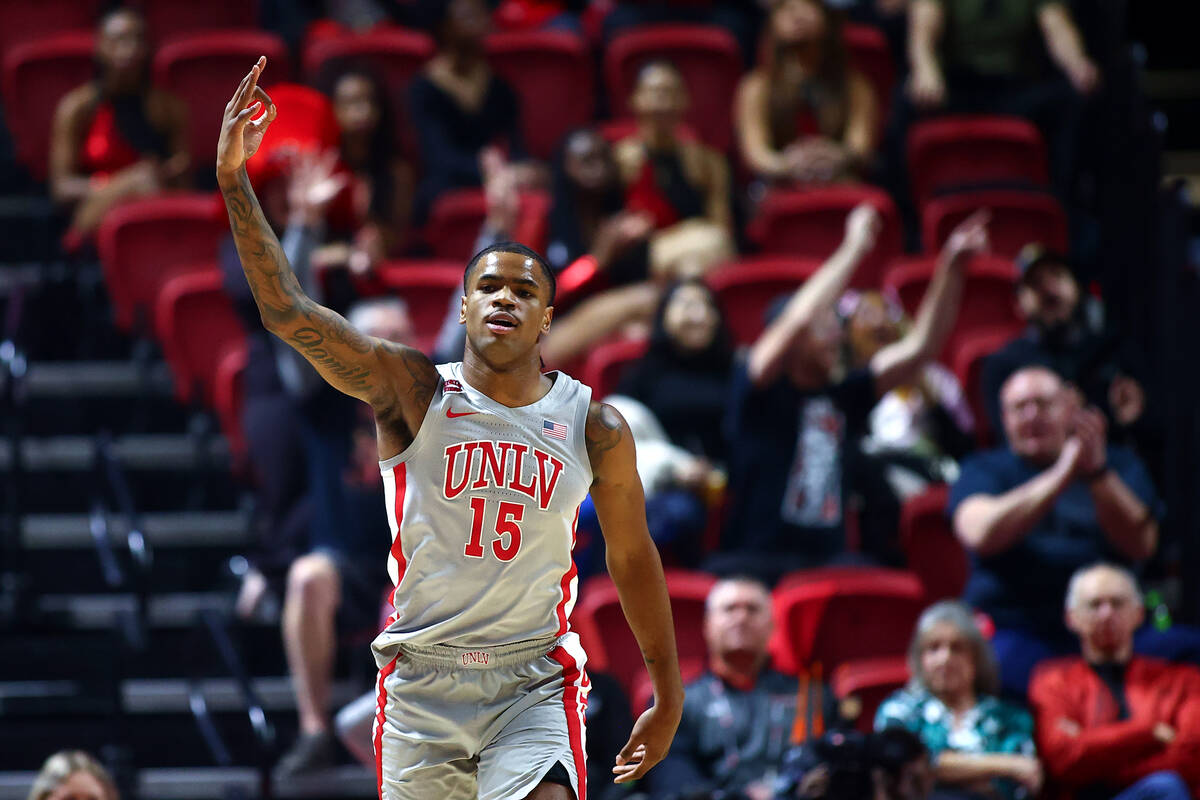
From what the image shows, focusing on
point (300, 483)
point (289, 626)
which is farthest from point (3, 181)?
point (289, 626)

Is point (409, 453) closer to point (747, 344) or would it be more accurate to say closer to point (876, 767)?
point (876, 767)

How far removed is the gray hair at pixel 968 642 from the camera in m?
4.86

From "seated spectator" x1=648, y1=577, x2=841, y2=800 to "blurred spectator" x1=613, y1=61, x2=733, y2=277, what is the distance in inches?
83.8

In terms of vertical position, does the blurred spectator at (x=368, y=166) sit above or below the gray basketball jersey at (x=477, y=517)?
above

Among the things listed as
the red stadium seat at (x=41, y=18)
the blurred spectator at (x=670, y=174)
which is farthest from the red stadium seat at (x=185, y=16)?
the blurred spectator at (x=670, y=174)

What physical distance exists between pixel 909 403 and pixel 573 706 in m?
3.47

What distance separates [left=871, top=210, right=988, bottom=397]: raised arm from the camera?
5.83 metres

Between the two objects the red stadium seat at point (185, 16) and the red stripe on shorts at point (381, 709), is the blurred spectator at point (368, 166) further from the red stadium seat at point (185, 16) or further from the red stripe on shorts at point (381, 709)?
the red stripe on shorts at point (381, 709)

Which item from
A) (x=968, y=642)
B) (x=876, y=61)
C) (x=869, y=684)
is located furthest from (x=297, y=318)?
(x=876, y=61)

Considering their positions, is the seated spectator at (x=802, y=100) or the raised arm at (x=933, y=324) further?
the seated spectator at (x=802, y=100)

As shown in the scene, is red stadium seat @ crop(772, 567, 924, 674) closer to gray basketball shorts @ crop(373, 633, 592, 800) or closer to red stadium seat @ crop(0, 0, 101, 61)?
gray basketball shorts @ crop(373, 633, 592, 800)

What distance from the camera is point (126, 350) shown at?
7035 mm

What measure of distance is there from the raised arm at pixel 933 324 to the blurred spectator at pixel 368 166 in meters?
1.98

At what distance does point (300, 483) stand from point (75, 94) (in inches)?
88.5
